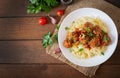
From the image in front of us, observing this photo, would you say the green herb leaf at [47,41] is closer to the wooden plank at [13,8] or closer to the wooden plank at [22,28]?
the wooden plank at [22,28]

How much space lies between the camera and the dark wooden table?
4.53ft

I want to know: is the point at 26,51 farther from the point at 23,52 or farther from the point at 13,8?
the point at 13,8

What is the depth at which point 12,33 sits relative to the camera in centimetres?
152

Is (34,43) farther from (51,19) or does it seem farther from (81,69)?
(81,69)

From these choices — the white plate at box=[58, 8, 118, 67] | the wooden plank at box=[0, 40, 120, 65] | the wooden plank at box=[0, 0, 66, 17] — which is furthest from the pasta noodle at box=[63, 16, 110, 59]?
the wooden plank at box=[0, 0, 66, 17]

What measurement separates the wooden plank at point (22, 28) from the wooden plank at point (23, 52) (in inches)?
1.5

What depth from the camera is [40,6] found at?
1.49 metres

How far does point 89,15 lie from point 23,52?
0.44 metres

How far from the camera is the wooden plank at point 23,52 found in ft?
4.73

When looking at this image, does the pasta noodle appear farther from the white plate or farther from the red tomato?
the red tomato

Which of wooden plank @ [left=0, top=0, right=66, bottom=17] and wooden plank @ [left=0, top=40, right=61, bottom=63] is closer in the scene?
wooden plank @ [left=0, top=40, right=61, bottom=63]

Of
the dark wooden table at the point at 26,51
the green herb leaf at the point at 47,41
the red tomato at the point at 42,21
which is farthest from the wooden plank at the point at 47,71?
the red tomato at the point at 42,21

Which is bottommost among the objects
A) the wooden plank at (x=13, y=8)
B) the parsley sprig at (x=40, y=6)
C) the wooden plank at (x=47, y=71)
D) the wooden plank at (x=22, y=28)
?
the wooden plank at (x=47, y=71)

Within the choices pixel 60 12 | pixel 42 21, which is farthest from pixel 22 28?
pixel 60 12
